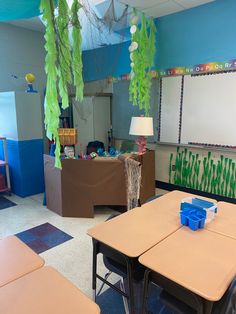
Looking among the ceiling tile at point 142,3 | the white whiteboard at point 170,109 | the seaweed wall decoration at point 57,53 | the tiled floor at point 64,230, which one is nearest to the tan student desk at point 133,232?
the tiled floor at point 64,230

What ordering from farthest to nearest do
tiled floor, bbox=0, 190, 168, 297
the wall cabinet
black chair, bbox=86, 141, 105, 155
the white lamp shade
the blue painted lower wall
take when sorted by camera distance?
the wall cabinet → black chair, bbox=86, 141, 105, 155 → the blue painted lower wall → the white lamp shade → tiled floor, bbox=0, 190, 168, 297

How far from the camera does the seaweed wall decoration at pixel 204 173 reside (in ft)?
11.5

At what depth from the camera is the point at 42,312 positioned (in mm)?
915

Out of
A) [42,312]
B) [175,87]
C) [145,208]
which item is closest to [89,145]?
[175,87]

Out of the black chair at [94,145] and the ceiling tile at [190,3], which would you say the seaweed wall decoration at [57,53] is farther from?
the black chair at [94,145]

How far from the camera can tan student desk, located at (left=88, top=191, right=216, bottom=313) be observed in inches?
52.8

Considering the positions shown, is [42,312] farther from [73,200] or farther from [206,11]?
[206,11]

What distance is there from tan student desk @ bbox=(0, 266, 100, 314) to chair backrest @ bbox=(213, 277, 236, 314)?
62 centimetres

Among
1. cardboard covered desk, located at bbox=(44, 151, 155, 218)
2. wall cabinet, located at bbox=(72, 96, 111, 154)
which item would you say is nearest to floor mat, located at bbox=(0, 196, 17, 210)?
cardboard covered desk, located at bbox=(44, 151, 155, 218)

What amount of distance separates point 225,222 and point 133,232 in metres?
0.68

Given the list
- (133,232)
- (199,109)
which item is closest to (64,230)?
(133,232)

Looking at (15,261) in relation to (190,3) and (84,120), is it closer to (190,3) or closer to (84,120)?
(84,120)

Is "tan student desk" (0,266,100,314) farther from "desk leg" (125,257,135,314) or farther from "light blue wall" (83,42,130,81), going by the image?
"light blue wall" (83,42,130,81)

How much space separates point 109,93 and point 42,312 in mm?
4340
